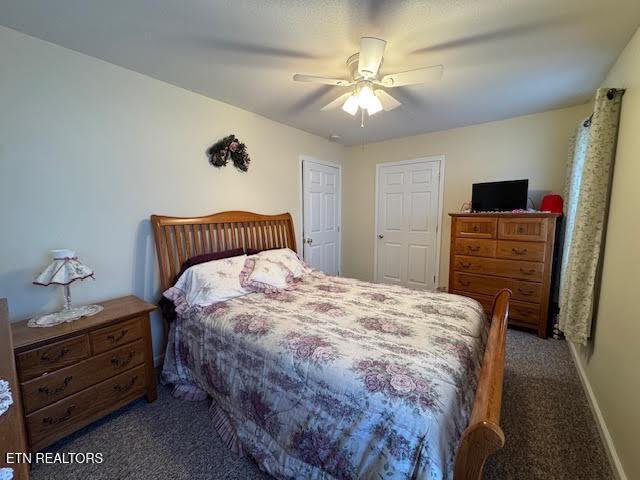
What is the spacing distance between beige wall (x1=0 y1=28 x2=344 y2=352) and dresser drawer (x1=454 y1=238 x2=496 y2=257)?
2766 millimetres

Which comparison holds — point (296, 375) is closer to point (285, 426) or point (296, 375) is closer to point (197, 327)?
point (285, 426)

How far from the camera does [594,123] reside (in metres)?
1.94

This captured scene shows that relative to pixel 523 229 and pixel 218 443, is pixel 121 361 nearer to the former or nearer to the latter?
pixel 218 443

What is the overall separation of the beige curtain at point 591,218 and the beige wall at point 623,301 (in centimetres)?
6

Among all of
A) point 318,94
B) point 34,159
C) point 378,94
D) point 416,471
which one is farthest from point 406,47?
point 34,159

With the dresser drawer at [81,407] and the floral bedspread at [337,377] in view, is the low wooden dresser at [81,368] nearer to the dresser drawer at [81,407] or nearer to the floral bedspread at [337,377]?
the dresser drawer at [81,407]

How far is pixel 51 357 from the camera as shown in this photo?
151 cm

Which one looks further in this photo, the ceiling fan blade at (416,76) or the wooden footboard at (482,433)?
the ceiling fan blade at (416,76)

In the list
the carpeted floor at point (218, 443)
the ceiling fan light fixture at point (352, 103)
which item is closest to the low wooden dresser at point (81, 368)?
the carpeted floor at point (218, 443)

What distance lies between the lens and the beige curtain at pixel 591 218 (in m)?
1.89

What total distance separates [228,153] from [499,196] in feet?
10.1

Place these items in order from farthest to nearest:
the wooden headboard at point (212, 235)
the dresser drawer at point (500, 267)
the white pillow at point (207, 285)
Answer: the dresser drawer at point (500, 267), the wooden headboard at point (212, 235), the white pillow at point (207, 285)

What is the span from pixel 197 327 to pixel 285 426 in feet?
3.13

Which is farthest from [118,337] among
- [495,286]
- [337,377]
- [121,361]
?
[495,286]
